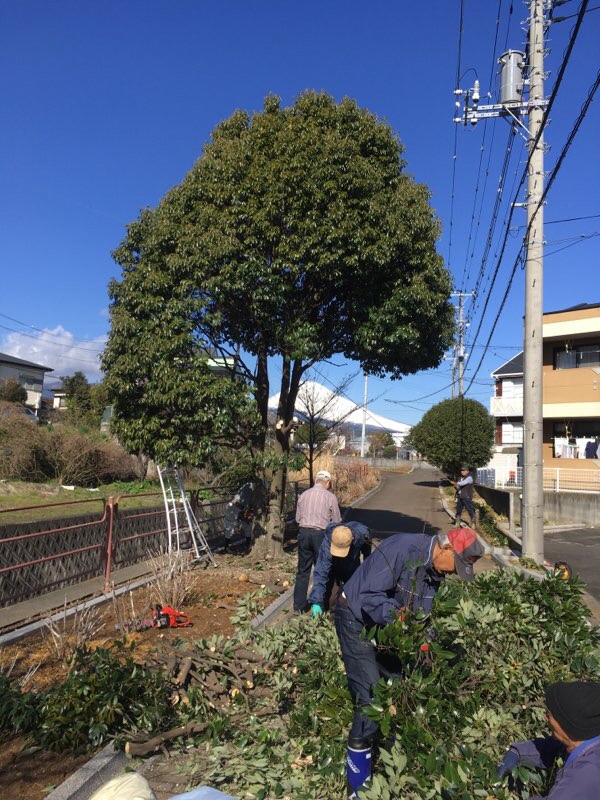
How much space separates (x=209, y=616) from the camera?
6.80 meters

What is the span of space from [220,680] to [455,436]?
28.2 meters

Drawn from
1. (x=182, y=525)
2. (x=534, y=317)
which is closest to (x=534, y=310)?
(x=534, y=317)

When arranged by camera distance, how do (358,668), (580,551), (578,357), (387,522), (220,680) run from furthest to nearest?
(578,357) → (387,522) → (580,551) → (220,680) → (358,668)

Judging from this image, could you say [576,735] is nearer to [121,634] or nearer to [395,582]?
[395,582]

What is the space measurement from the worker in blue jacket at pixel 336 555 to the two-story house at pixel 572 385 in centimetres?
2167

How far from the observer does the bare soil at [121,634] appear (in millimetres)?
3410

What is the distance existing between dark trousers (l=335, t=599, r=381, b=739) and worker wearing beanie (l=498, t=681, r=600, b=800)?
3.47 ft

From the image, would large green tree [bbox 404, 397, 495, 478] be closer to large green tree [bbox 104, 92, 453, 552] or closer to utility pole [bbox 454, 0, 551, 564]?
utility pole [bbox 454, 0, 551, 564]

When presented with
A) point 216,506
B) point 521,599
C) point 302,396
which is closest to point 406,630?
point 521,599

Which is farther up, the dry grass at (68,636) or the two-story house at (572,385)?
the two-story house at (572,385)

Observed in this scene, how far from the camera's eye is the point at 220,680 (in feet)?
14.0

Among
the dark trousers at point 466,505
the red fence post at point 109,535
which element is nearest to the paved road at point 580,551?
the dark trousers at point 466,505

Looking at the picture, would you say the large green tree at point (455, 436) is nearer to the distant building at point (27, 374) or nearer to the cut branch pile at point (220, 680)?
the cut branch pile at point (220, 680)

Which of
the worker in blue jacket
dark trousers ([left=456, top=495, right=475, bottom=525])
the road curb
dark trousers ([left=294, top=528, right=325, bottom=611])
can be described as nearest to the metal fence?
dark trousers ([left=456, top=495, right=475, bottom=525])
